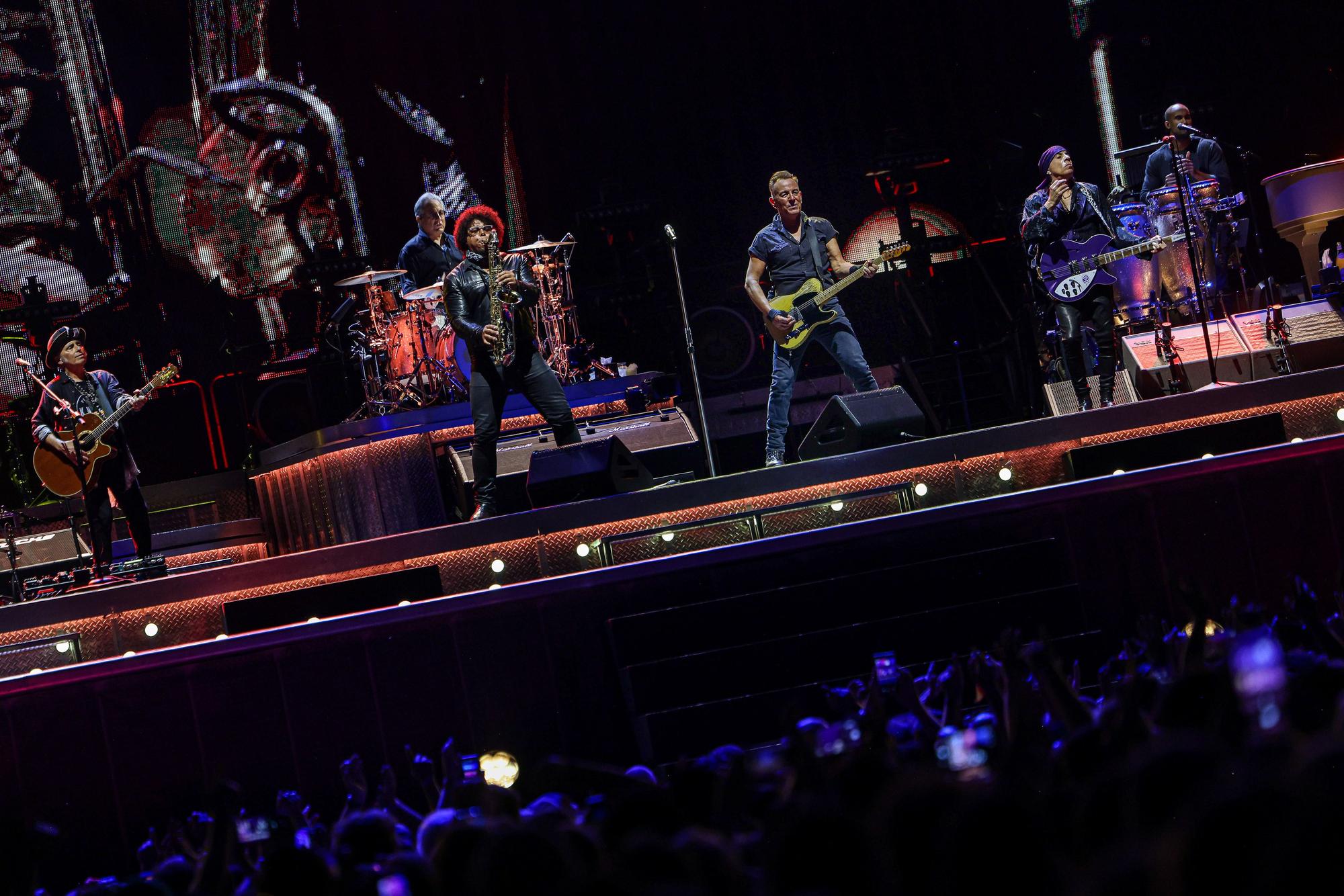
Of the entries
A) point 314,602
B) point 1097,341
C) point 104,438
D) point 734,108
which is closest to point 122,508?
point 104,438

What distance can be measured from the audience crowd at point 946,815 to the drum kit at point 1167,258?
260 inches

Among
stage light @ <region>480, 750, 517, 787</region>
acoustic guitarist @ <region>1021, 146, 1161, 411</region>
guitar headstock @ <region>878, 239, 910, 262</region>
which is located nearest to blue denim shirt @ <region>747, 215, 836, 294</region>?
guitar headstock @ <region>878, 239, 910, 262</region>

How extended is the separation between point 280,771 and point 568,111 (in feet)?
31.5

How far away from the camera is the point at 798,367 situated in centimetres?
829

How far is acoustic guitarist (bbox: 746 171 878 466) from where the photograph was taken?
8180 millimetres

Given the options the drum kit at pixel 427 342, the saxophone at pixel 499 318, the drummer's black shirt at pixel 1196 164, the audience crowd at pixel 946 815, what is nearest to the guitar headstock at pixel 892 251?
the drummer's black shirt at pixel 1196 164

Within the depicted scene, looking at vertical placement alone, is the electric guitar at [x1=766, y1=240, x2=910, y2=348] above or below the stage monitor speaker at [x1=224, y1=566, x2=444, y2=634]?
above

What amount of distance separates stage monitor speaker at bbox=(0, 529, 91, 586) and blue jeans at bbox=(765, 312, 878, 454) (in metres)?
5.98

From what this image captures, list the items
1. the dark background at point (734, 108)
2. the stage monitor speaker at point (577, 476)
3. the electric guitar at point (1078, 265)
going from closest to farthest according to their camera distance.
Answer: the stage monitor speaker at point (577, 476) → the electric guitar at point (1078, 265) → the dark background at point (734, 108)

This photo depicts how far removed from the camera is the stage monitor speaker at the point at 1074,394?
962 centimetres

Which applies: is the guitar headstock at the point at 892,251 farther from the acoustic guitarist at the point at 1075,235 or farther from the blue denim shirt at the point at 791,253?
the acoustic guitarist at the point at 1075,235

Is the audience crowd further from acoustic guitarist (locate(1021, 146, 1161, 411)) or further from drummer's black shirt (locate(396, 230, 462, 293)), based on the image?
drummer's black shirt (locate(396, 230, 462, 293))

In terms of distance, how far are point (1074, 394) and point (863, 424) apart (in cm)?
295

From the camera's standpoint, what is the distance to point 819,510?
7.50 meters
